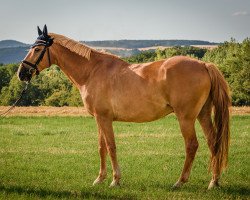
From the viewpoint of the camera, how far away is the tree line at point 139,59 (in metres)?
49.4

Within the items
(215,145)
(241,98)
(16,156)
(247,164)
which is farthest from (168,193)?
(241,98)

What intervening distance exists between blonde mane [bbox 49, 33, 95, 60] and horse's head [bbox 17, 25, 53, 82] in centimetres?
18

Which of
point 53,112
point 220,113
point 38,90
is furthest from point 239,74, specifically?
point 220,113

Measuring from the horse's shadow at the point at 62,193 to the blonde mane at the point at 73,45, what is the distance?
293 centimetres

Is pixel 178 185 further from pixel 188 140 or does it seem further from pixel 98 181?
pixel 98 181

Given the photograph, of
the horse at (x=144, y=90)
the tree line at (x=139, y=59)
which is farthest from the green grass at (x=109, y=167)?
the tree line at (x=139, y=59)

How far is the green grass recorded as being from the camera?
6.77 metres

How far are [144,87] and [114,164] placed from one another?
177 centimetres

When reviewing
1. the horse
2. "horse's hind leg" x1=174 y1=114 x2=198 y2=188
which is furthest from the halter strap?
"horse's hind leg" x1=174 y1=114 x2=198 y2=188

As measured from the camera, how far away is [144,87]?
7.27 m

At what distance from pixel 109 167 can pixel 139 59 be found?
89467mm

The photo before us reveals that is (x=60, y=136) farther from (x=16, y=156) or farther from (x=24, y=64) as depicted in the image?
(x=24, y=64)

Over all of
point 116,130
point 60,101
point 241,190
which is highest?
point 241,190

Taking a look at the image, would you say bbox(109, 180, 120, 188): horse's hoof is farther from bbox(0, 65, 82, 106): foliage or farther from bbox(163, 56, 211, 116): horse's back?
bbox(0, 65, 82, 106): foliage
